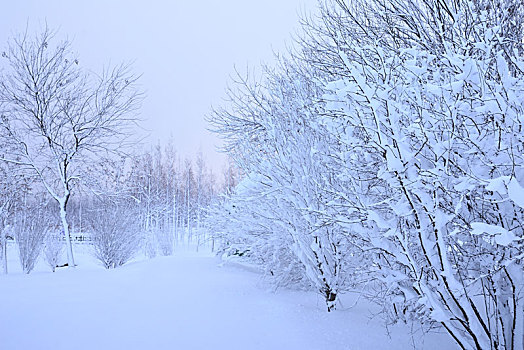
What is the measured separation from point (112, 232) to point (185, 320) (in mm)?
9039

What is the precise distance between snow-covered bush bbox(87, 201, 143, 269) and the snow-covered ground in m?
6.37

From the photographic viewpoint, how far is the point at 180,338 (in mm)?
3156

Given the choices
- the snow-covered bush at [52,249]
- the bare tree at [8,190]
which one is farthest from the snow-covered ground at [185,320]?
the snow-covered bush at [52,249]

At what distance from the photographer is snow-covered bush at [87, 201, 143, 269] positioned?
1180 centimetres

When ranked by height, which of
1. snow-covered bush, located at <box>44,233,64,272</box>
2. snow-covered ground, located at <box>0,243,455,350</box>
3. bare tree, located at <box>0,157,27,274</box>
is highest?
bare tree, located at <box>0,157,27,274</box>

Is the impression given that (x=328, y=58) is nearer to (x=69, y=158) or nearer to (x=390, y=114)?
(x=390, y=114)

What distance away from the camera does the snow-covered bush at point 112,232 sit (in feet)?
38.7

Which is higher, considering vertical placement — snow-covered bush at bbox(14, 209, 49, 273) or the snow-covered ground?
snow-covered bush at bbox(14, 209, 49, 273)

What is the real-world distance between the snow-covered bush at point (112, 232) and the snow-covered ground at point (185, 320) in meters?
6.37

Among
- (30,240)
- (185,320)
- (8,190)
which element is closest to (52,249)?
(30,240)

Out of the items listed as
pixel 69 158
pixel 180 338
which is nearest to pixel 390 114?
pixel 180 338

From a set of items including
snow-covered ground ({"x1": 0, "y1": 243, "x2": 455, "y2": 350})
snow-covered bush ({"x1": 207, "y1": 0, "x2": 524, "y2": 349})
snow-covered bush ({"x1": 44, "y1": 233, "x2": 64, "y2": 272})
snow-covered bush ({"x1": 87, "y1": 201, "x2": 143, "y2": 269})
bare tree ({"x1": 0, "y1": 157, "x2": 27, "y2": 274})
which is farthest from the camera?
snow-covered bush ({"x1": 44, "y1": 233, "x2": 64, "y2": 272})

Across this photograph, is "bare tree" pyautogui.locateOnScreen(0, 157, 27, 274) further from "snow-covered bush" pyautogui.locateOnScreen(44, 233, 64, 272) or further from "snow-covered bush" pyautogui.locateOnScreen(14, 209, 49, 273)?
"snow-covered bush" pyautogui.locateOnScreen(44, 233, 64, 272)

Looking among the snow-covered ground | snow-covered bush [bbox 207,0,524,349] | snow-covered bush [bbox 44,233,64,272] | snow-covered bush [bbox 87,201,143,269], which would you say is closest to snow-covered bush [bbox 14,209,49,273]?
snow-covered bush [bbox 44,233,64,272]
